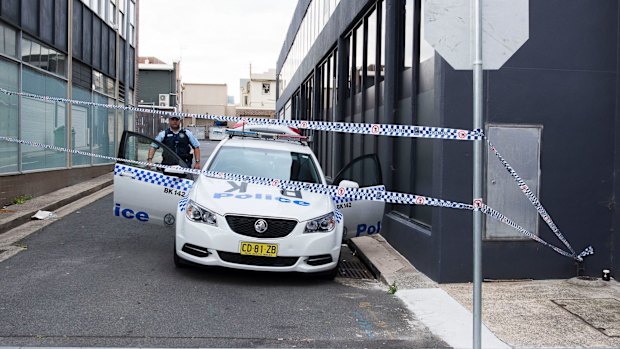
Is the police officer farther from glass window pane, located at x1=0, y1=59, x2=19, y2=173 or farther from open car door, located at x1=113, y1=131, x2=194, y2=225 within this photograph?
glass window pane, located at x1=0, y1=59, x2=19, y2=173

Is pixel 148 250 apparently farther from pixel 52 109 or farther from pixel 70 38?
pixel 70 38

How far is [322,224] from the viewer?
22.3 ft

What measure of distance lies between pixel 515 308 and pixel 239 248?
2875 millimetres

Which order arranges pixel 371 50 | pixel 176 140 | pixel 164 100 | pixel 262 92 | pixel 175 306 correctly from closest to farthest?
1. pixel 175 306
2. pixel 176 140
3. pixel 371 50
4. pixel 164 100
5. pixel 262 92

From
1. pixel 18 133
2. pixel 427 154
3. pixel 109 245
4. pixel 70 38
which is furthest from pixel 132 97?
pixel 427 154

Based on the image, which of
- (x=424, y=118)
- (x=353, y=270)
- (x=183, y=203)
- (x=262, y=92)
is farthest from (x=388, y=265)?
(x=262, y=92)

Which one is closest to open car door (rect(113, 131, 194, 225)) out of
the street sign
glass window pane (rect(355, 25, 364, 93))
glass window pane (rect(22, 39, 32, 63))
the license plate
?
the license plate

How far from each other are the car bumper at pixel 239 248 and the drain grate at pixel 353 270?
105cm

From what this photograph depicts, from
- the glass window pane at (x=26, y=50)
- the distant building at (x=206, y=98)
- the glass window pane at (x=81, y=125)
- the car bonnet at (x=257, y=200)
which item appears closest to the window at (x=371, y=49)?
the car bonnet at (x=257, y=200)

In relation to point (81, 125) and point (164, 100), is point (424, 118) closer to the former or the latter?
point (81, 125)

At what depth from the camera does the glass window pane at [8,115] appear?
1130cm

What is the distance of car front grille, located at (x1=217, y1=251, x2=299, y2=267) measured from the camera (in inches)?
258

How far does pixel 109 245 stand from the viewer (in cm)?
880

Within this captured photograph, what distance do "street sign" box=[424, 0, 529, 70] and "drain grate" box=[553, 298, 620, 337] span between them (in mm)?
2710
